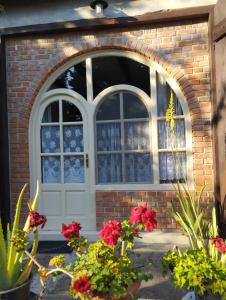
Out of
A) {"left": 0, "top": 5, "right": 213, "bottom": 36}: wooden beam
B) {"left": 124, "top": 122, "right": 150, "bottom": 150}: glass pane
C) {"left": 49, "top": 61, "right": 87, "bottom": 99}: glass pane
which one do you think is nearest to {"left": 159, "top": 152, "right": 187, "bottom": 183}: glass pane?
{"left": 124, "top": 122, "right": 150, "bottom": 150}: glass pane

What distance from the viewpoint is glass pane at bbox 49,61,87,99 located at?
17.1 ft

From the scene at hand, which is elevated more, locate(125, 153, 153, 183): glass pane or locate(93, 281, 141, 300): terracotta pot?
locate(125, 153, 153, 183): glass pane

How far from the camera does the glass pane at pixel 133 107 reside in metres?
5.06

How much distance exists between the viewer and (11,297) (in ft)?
8.56

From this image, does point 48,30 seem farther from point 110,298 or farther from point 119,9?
point 110,298

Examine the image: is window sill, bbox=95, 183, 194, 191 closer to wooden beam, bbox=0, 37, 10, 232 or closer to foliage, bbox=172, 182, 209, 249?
foliage, bbox=172, 182, 209, 249

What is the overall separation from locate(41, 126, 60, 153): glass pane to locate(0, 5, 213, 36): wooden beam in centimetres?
145

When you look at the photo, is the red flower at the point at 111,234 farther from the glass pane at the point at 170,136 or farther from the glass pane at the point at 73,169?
the glass pane at the point at 73,169

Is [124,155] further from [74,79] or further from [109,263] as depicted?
[109,263]

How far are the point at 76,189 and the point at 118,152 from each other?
85cm

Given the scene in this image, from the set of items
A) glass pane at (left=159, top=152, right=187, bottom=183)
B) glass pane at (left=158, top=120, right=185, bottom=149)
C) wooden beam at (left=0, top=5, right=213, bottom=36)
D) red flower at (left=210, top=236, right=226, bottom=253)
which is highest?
wooden beam at (left=0, top=5, right=213, bottom=36)

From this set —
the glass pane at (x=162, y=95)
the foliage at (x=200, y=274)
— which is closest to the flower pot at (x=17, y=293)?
the foliage at (x=200, y=274)

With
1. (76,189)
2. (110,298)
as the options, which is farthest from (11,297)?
(76,189)

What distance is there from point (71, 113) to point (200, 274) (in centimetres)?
332
